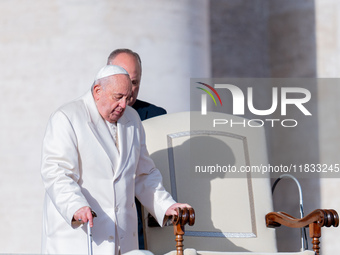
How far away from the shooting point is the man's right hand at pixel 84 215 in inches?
142

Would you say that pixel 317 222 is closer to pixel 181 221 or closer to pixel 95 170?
pixel 181 221

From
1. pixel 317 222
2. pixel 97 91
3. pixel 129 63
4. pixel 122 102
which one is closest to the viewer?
pixel 122 102

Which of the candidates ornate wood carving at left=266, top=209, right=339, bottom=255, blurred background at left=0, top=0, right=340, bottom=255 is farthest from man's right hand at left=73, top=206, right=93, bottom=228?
blurred background at left=0, top=0, right=340, bottom=255

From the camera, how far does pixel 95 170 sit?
3928 millimetres

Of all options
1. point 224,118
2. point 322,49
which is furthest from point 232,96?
point 224,118

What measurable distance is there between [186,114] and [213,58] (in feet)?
10.9

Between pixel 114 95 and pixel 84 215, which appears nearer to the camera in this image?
pixel 84 215

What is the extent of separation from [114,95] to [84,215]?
0.62 metres

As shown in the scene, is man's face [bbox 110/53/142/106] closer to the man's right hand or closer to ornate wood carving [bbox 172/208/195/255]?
ornate wood carving [bbox 172/208/195/255]

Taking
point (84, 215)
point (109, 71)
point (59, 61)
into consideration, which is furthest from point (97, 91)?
point (59, 61)

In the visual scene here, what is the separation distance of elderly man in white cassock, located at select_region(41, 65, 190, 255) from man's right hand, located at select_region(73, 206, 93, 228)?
0.05 meters

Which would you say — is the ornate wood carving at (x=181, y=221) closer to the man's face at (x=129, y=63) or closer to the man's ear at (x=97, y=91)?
the man's ear at (x=97, y=91)

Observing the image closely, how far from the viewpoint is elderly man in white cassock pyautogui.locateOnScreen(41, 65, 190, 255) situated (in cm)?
382

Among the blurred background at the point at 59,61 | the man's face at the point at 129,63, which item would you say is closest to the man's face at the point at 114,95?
the man's face at the point at 129,63
